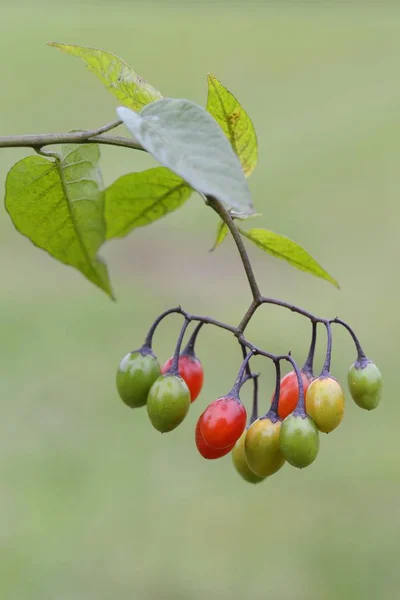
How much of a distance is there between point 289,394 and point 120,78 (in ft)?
1.08

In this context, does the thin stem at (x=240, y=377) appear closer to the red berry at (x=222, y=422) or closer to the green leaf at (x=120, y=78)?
the red berry at (x=222, y=422)

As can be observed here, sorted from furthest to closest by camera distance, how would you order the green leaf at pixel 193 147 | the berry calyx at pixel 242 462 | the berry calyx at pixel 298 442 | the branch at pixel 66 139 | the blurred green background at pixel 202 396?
1. the blurred green background at pixel 202 396
2. the berry calyx at pixel 242 462
3. the berry calyx at pixel 298 442
4. the branch at pixel 66 139
5. the green leaf at pixel 193 147

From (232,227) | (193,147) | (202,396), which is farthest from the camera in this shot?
(202,396)

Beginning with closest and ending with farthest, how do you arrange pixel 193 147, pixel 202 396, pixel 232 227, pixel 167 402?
1. pixel 193 147
2. pixel 232 227
3. pixel 167 402
4. pixel 202 396

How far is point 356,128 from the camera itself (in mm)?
10125

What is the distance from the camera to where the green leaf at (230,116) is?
2.49ft

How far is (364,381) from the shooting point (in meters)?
0.83

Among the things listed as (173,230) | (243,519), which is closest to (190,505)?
(243,519)

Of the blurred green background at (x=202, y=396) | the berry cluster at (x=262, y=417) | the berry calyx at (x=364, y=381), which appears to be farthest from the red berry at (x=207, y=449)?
the blurred green background at (x=202, y=396)

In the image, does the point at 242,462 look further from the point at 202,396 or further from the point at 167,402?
the point at 202,396

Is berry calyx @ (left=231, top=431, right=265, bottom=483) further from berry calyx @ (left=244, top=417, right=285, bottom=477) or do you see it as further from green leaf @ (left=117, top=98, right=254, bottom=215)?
green leaf @ (left=117, top=98, right=254, bottom=215)

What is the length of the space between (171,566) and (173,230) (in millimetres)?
4650

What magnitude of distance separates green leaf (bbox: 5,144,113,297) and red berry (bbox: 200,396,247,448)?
0.50 feet

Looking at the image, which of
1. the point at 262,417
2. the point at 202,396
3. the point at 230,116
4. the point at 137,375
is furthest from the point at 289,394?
the point at 202,396
